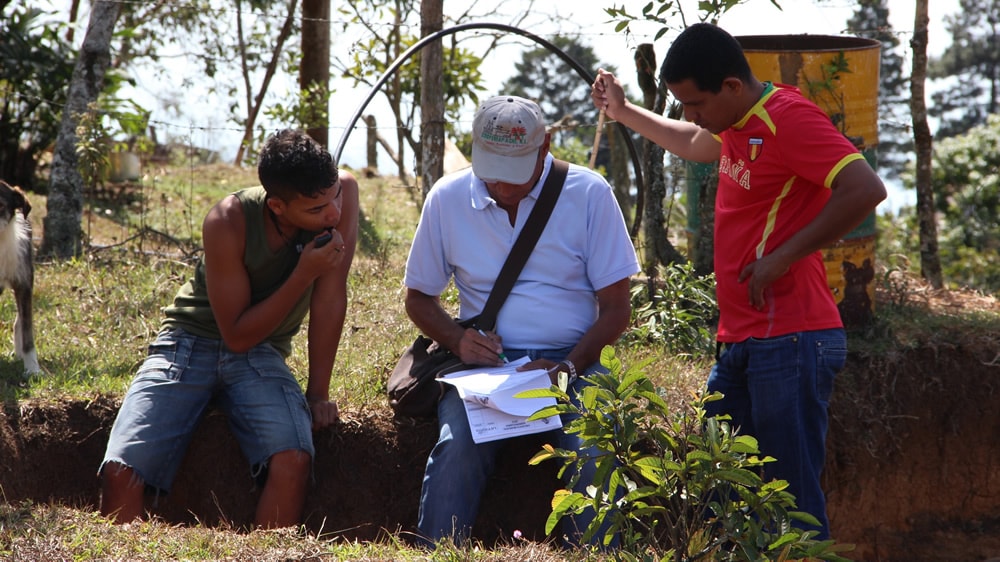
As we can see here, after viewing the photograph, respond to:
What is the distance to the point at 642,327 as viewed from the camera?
5312 mm

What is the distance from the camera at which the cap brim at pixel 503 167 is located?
12.8 feet

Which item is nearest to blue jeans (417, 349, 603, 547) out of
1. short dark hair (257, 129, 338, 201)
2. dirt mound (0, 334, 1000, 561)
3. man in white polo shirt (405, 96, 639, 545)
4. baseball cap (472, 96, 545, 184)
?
man in white polo shirt (405, 96, 639, 545)

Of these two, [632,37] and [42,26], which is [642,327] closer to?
[632,37]

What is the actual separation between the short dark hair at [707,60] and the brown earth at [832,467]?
1689 millimetres

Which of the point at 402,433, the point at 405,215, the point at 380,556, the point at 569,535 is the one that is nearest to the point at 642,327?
the point at 402,433

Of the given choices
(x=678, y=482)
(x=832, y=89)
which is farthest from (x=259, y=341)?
(x=832, y=89)

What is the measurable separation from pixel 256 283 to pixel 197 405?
530 millimetres

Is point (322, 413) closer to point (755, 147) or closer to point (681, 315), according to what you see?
point (755, 147)

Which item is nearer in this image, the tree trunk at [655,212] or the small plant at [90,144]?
the tree trunk at [655,212]

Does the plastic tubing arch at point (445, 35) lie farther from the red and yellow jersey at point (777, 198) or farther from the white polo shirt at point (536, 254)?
the red and yellow jersey at point (777, 198)

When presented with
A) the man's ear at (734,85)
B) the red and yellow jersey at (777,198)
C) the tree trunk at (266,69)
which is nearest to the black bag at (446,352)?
the red and yellow jersey at (777,198)

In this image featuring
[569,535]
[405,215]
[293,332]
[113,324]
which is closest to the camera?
[569,535]

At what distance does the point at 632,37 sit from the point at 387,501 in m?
3.22

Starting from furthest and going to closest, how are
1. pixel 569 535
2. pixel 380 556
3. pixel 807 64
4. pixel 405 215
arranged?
pixel 405 215
pixel 807 64
pixel 569 535
pixel 380 556
